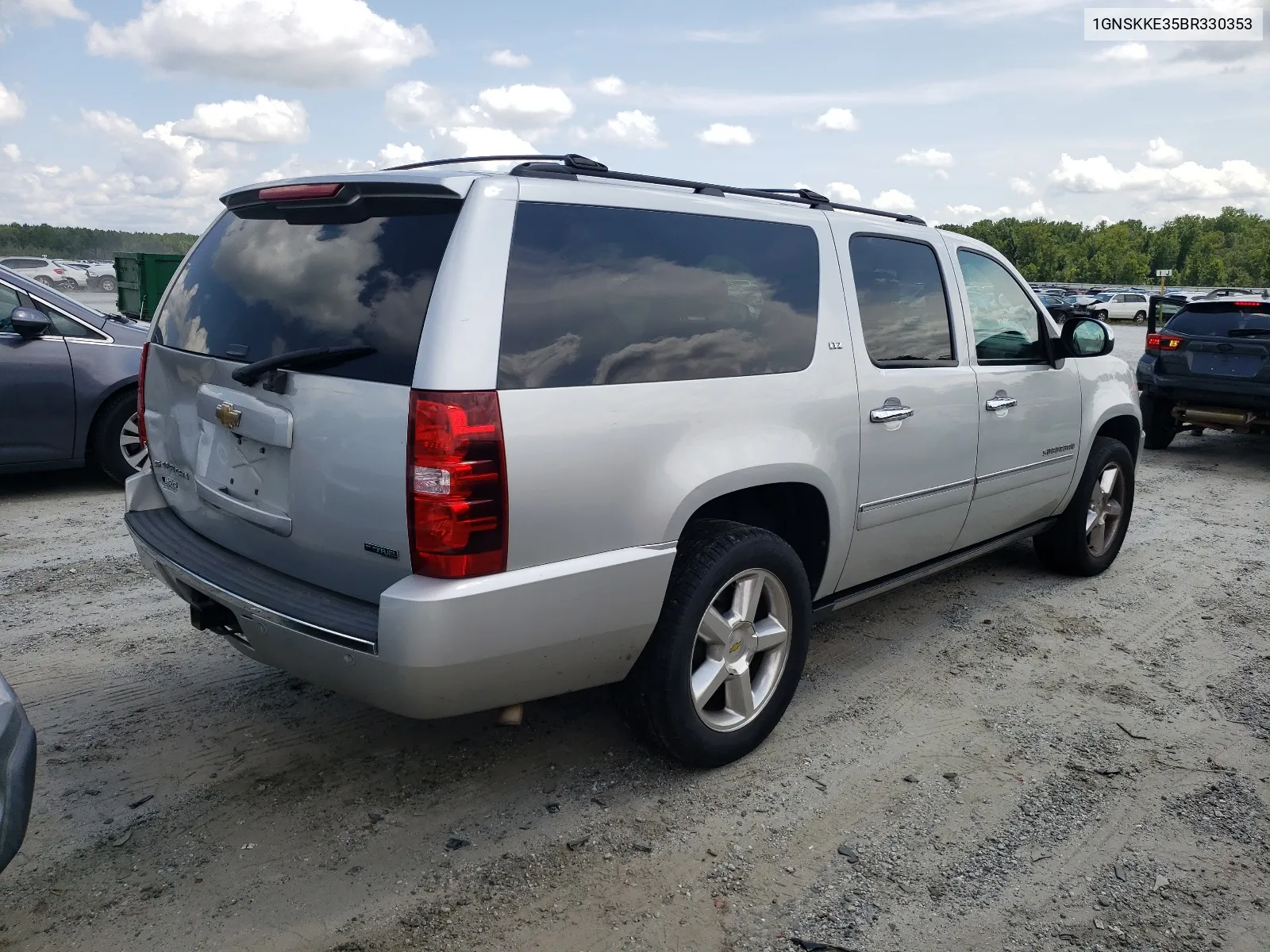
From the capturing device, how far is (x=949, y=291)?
4.31 m

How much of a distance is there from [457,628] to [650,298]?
3.81 ft

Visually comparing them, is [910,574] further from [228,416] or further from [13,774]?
[13,774]

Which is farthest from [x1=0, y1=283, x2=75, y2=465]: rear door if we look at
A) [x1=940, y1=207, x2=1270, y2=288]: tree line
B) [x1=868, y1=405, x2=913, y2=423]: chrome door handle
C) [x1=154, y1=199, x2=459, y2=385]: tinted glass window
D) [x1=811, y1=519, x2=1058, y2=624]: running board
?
[x1=940, y1=207, x2=1270, y2=288]: tree line

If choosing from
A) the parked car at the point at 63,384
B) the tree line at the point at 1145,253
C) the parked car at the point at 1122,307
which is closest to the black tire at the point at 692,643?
the parked car at the point at 63,384

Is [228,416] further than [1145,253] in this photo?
No

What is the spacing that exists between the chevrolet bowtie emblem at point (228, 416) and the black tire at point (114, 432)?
4.46 m

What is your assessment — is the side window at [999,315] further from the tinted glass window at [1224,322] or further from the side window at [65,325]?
the side window at [65,325]

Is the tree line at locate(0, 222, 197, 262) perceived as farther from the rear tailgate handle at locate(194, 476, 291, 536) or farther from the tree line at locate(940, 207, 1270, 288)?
the tree line at locate(940, 207, 1270, 288)

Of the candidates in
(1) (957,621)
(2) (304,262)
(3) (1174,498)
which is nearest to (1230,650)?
(1) (957,621)

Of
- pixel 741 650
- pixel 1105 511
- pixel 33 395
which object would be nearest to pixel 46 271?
pixel 33 395

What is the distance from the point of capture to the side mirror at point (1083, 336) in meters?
4.93

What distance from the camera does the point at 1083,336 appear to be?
195 inches

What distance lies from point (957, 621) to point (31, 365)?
20.0 ft

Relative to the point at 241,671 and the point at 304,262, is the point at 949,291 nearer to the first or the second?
the point at 304,262
